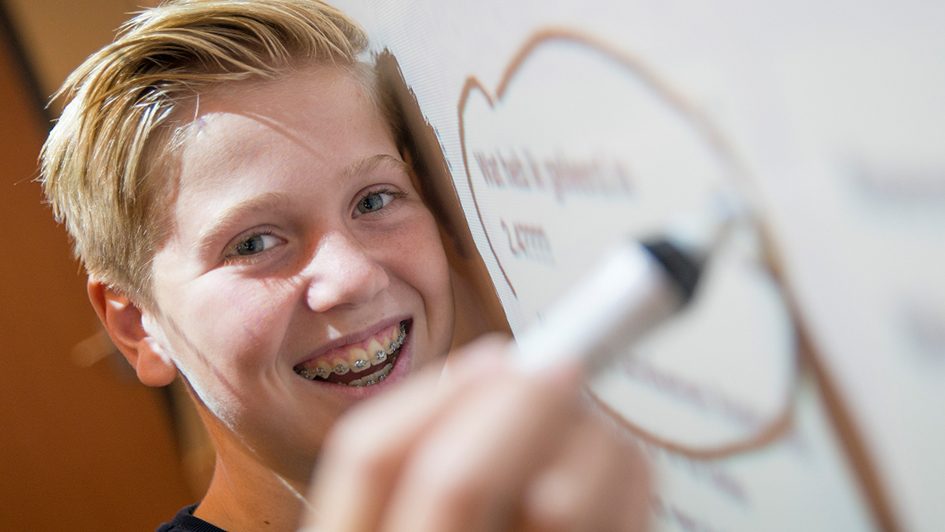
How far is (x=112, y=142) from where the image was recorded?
0.46m

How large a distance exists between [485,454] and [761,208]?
0.33 ft

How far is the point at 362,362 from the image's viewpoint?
46 cm

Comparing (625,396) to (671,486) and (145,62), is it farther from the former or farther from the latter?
(145,62)

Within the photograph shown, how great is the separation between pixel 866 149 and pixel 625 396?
0.16 metres

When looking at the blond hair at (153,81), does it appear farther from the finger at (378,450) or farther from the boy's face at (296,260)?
the finger at (378,450)

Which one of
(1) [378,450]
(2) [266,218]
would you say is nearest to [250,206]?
(2) [266,218]

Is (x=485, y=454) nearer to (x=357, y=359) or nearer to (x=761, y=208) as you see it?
(x=761, y=208)

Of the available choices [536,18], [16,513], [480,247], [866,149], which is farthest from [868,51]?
[16,513]

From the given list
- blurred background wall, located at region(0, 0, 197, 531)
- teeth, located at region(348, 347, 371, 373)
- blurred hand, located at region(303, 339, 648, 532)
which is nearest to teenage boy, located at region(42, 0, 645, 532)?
teeth, located at region(348, 347, 371, 373)

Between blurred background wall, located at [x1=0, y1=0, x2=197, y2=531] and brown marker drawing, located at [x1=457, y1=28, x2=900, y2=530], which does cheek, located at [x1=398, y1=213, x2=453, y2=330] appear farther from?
blurred background wall, located at [x1=0, y1=0, x2=197, y2=531]

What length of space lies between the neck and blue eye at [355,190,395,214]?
0.18 metres

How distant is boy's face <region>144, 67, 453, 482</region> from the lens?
419 millimetres

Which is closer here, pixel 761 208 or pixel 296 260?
pixel 761 208

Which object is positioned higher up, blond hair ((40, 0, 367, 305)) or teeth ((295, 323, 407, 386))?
blond hair ((40, 0, 367, 305))
